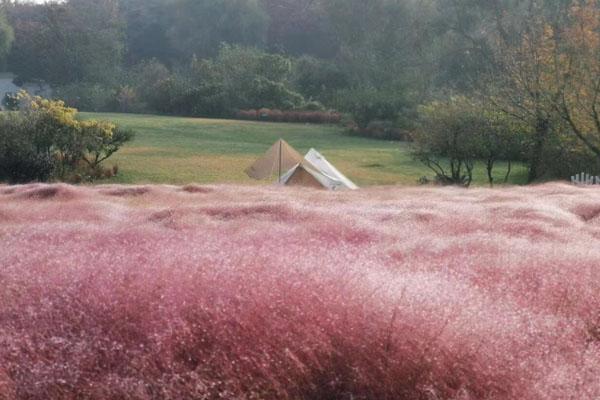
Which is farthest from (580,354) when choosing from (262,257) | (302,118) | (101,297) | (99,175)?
(302,118)

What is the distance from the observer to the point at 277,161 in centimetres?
2056

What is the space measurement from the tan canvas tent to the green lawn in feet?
10.0

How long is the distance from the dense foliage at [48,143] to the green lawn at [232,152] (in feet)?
4.43

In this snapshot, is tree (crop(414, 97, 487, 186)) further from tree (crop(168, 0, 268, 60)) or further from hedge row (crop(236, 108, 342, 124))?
tree (crop(168, 0, 268, 60))

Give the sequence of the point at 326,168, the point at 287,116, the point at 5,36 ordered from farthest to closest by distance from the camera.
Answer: the point at 5,36 < the point at 287,116 < the point at 326,168

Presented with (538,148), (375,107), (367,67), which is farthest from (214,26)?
(538,148)

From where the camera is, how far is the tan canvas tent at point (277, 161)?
20297mm

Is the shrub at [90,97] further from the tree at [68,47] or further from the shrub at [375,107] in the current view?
the shrub at [375,107]

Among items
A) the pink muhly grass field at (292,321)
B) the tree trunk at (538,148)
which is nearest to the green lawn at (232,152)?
the tree trunk at (538,148)

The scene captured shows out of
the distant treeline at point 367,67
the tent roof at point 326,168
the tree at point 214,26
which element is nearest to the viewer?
the tent roof at point 326,168

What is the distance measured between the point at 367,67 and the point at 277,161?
117ft

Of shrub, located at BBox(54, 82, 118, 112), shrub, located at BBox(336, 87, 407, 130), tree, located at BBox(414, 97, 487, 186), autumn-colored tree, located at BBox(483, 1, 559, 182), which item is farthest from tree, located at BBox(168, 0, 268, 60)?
tree, located at BBox(414, 97, 487, 186)

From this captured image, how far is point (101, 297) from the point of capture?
392cm

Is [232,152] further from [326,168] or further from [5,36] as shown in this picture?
[5,36]
